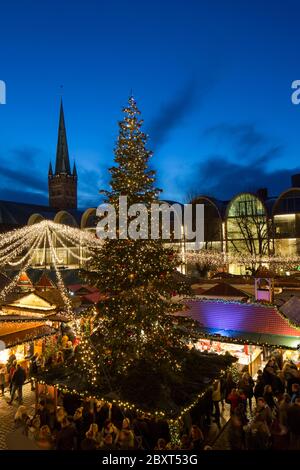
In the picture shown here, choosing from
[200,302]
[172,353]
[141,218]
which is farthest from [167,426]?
[200,302]

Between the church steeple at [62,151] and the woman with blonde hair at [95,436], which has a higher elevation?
the church steeple at [62,151]

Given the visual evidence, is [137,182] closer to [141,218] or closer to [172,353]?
[141,218]

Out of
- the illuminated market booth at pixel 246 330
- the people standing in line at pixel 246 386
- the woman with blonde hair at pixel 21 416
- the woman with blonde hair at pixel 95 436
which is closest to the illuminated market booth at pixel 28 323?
the woman with blonde hair at pixel 21 416

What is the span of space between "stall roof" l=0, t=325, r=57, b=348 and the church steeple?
78732 millimetres

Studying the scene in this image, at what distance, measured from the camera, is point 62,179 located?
88.4 meters

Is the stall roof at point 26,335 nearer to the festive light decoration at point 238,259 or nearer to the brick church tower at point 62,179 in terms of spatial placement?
the festive light decoration at point 238,259

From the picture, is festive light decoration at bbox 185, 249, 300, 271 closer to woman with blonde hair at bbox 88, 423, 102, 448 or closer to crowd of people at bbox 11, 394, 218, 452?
crowd of people at bbox 11, 394, 218, 452

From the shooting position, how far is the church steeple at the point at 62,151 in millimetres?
84875

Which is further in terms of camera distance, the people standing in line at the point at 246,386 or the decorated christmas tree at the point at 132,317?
the people standing in line at the point at 246,386

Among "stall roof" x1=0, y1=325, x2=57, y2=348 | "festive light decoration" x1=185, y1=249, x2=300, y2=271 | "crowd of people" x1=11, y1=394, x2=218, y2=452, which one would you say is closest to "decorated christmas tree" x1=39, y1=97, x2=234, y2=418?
"crowd of people" x1=11, y1=394, x2=218, y2=452

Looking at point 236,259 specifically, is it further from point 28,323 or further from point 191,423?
point 191,423

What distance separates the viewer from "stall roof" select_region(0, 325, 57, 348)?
37.7 feet

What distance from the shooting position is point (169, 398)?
7191 mm

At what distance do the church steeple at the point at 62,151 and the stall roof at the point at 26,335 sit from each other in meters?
78.7
